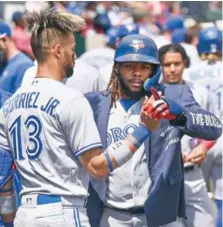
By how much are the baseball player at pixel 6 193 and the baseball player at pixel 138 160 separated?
1.74ft

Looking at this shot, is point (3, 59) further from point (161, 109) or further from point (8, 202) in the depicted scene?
point (161, 109)

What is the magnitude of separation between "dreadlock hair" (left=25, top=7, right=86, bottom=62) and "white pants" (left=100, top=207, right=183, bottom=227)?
122 centimetres

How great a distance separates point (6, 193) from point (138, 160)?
2.86 ft

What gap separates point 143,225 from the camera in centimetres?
568

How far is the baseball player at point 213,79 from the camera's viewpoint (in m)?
8.06

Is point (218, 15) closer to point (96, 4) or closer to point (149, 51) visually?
point (96, 4)

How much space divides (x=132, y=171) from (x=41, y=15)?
1.22 m

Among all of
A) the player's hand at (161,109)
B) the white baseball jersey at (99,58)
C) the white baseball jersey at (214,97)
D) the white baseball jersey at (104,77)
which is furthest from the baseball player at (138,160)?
the white baseball jersey at (99,58)

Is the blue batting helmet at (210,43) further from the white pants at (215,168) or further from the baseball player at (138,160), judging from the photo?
the baseball player at (138,160)

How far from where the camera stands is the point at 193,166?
723 centimetres

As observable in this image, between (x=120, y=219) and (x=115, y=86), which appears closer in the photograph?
(x=120, y=219)

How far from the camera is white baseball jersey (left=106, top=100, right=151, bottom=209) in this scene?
561 cm

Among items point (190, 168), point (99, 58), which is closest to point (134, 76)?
point (190, 168)

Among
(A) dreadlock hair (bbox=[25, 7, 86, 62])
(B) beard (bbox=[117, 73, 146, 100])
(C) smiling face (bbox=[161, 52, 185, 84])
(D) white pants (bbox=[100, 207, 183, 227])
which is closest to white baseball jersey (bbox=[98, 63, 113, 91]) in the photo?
A: (C) smiling face (bbox=[161, 52, 185, 84])
